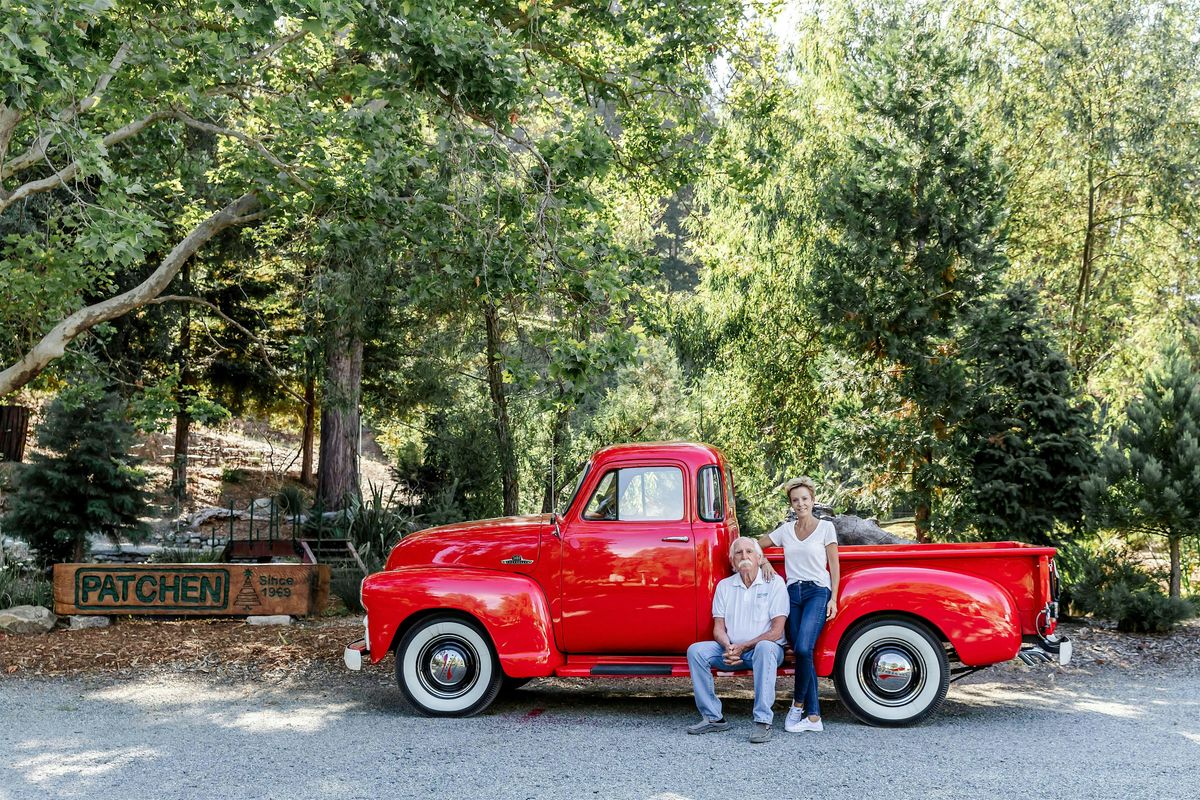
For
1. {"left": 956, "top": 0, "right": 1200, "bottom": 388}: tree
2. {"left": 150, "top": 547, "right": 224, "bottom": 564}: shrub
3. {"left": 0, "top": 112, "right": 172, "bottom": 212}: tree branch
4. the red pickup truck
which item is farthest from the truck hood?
{"left": 956, "top": 0, "right": 1200, "bottom": 388}: tree

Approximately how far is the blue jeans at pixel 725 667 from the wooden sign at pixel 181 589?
6081mm

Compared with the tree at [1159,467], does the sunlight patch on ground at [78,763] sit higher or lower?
lower

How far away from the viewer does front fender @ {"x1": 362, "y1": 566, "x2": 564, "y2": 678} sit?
23.9 ft

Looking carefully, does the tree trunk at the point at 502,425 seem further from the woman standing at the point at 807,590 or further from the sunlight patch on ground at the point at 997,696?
the woman standing at the point at 807,590

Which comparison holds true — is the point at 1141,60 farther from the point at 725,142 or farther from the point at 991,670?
the point at 991,670

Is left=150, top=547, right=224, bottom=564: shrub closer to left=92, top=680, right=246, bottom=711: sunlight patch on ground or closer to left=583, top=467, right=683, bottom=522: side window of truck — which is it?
left=92, top=680, right=246, bottom=711: sunlight patch on ground

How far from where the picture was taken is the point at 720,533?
24.0 ft

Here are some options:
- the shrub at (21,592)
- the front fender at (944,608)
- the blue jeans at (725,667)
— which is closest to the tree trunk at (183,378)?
the shrub at (21,592)

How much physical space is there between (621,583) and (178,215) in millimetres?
12009

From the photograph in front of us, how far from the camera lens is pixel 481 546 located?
7.69m

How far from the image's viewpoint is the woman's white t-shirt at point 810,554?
22.6 ft

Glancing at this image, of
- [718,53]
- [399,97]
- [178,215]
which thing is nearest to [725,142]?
[718,53]

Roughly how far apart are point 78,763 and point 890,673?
5.17m

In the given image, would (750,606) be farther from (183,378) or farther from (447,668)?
(183,378)
